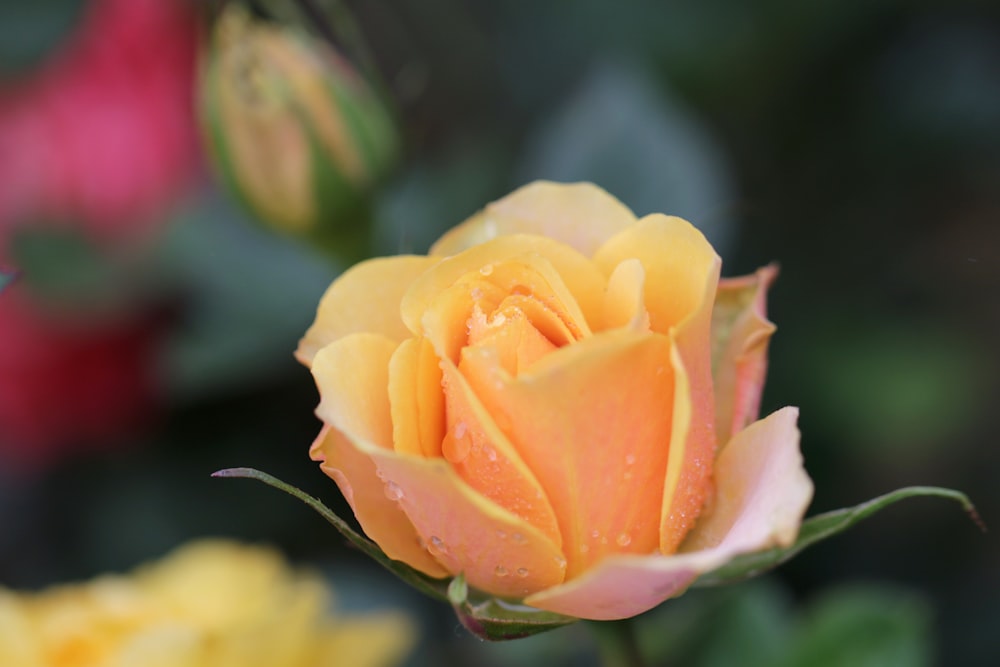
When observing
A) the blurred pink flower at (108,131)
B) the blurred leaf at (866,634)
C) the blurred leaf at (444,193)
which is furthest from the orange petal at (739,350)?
the blurred pink flower at (108,131)

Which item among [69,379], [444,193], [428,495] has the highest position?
[428,495]

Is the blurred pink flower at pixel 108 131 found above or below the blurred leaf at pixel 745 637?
above

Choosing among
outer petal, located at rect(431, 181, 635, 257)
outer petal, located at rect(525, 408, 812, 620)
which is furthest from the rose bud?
outer petal, located at rect(525, 408, 812, 620)

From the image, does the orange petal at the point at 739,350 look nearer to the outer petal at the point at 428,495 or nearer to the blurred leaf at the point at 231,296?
the outer petal at the point at 428,495

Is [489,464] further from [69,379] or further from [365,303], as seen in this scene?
[69,379]

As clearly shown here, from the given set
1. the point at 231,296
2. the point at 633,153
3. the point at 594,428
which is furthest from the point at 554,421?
the point at 231,296

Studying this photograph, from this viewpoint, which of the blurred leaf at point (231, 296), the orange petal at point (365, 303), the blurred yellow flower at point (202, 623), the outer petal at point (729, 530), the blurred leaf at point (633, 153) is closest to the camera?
the outer petal at point (729, 530)
